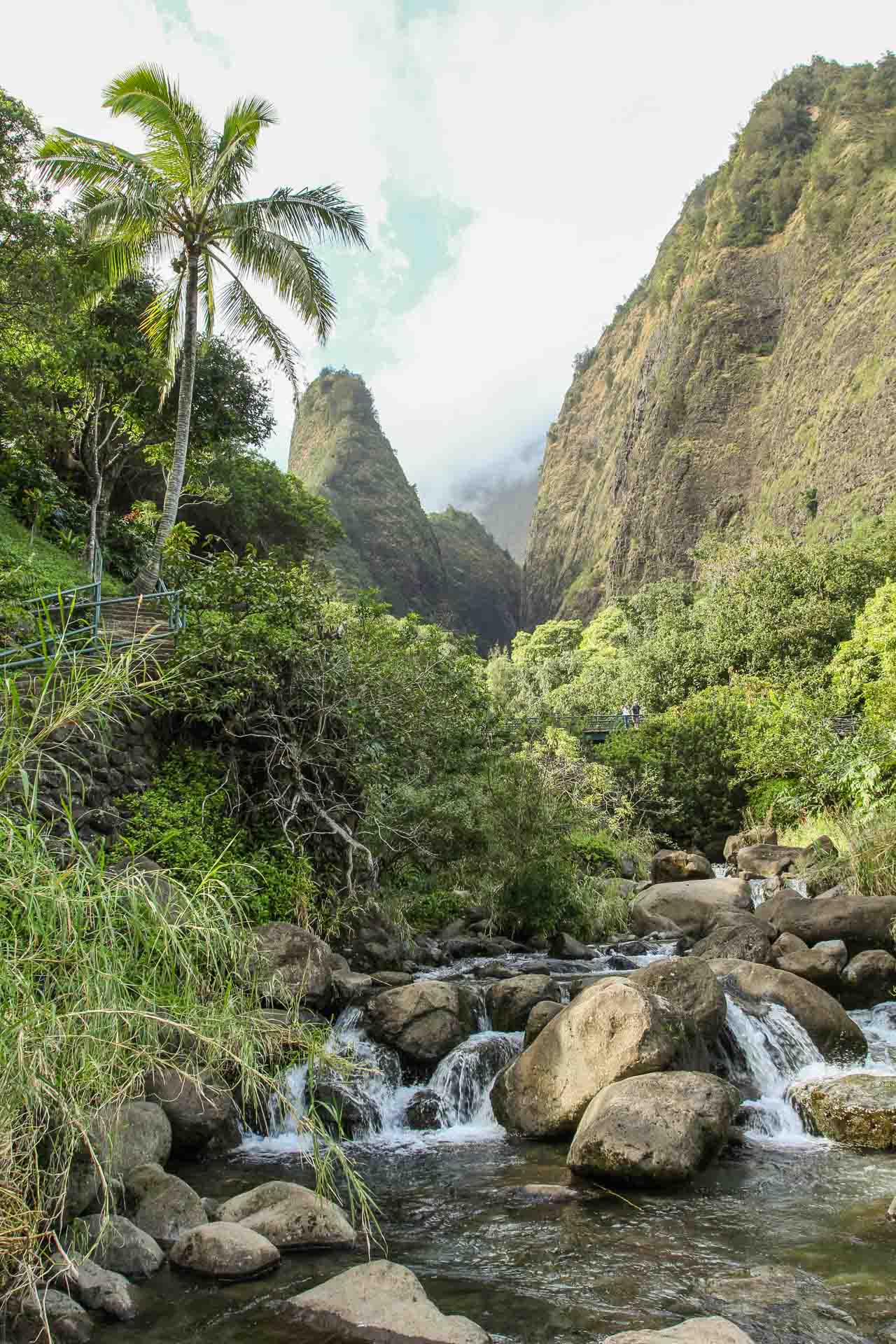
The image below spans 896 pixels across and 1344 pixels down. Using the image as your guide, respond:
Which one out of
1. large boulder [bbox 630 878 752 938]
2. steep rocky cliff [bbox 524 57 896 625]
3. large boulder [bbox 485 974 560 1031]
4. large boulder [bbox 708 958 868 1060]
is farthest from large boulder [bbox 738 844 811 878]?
steep rocky cliff [bbox 524 57 896 625]

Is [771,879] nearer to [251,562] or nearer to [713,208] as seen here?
[251,562]

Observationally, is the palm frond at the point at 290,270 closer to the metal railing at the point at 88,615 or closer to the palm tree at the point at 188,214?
the palm tree at the point at 188,214

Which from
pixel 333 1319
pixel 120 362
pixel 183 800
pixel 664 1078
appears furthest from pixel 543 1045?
pixel 120 362

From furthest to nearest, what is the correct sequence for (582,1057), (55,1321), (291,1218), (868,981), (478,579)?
(478,579), (868,981), (582,1057), (291,1218), (55,1321)

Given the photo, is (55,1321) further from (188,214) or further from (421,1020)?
(188,214)

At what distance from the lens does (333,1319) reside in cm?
423

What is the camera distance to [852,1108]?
22.6 feet

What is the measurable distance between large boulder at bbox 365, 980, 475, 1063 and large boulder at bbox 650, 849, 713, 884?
10607mm

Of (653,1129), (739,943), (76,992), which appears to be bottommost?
(653,1129)

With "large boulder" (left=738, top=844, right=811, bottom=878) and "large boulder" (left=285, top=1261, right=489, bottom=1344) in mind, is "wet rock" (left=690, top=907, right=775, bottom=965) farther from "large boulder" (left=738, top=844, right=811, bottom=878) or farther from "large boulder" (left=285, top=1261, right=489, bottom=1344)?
"large boulder" (left=285, top=1261, right=489, bottom=1344)

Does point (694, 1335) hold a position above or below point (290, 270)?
below

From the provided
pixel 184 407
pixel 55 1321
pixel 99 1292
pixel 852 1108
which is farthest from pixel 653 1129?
pixel 184 407

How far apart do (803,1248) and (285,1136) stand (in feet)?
12.9

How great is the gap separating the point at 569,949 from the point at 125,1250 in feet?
29.0
